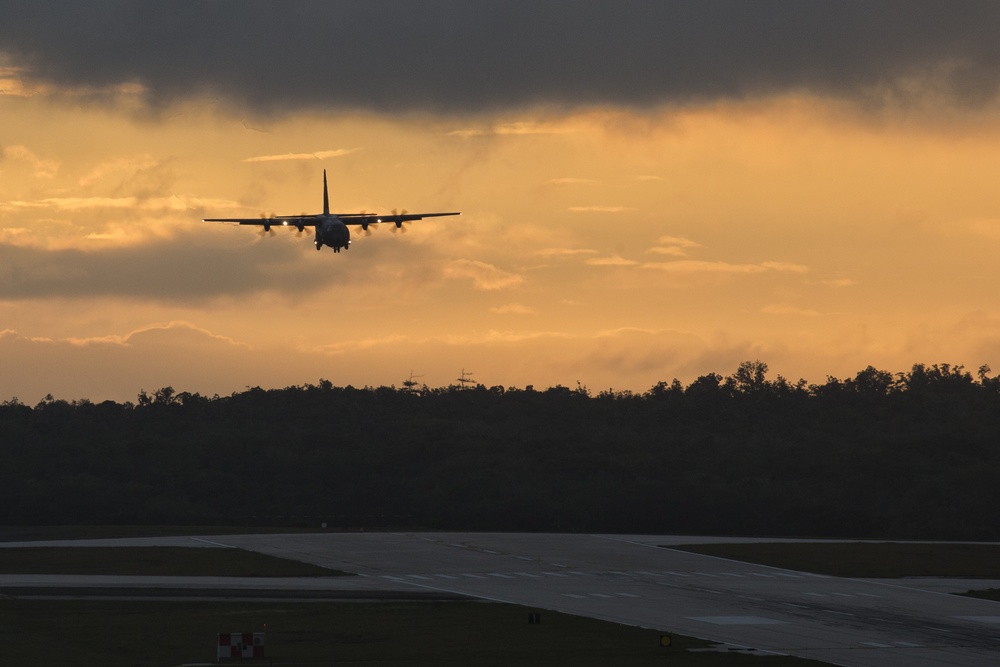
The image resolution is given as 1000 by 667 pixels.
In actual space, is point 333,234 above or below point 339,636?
above

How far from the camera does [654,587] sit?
87.7m

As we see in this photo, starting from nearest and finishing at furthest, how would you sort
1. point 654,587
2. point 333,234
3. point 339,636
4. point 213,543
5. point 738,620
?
point 339,636
point 738,620
point 654,587
point 333,234
point 213,543

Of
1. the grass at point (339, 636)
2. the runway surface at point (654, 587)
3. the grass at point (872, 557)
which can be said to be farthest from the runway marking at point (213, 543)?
the grass at point (872, 557)

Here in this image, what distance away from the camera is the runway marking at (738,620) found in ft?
235

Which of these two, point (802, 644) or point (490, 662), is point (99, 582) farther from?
A: point (802, 644)

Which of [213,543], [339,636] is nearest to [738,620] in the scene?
[339,636]

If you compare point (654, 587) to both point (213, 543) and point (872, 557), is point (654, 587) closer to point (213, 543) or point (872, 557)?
point (872, 557)

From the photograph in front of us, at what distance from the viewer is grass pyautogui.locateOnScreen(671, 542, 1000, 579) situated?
330 ft

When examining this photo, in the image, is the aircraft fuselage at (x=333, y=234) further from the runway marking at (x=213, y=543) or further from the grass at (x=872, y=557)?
the grass at (x=872, y=557)

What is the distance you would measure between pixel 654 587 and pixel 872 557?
28833 mm

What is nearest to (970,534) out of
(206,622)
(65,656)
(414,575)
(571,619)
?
(414,575)

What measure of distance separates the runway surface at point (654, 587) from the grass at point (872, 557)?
348 centimetres

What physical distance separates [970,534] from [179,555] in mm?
97095

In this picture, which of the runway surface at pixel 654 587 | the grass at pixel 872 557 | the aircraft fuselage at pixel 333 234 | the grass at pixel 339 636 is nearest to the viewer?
the grass at pixel 339 636
